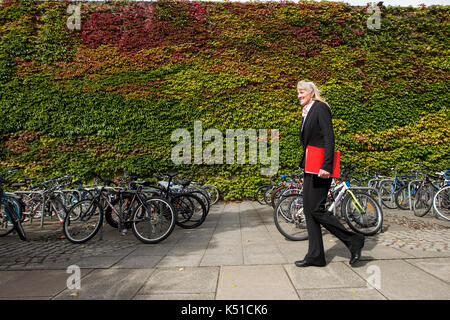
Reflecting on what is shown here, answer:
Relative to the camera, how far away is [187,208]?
5.49 metres

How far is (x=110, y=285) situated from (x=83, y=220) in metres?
2.18

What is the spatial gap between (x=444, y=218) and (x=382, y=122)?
443cm

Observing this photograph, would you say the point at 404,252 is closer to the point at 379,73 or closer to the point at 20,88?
the point at 379,73

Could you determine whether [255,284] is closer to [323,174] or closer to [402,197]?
[323,174]

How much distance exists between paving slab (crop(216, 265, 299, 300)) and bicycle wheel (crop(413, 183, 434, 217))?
4969 millimetres

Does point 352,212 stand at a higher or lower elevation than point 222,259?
higher

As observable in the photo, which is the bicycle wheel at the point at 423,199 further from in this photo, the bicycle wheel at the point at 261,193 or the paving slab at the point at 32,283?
the paving slab at the point at 32,283

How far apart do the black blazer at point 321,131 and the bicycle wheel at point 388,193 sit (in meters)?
5.68

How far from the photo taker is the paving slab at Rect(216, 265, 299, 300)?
2344 millimetres

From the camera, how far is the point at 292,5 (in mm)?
9375

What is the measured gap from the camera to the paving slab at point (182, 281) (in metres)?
2.51

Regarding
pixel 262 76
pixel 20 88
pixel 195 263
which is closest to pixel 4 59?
pixel 20 88

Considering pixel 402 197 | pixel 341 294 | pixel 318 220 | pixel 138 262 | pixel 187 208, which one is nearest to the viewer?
A: pixel 341 294

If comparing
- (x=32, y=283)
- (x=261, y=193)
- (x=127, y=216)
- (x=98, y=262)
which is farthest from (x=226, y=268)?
(x=261, y=193)
